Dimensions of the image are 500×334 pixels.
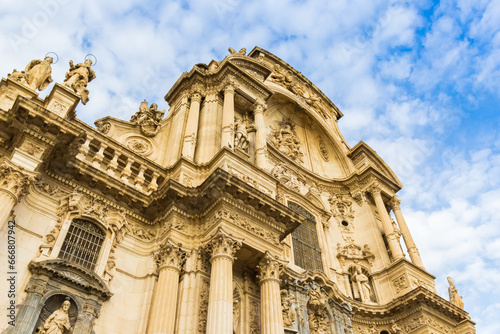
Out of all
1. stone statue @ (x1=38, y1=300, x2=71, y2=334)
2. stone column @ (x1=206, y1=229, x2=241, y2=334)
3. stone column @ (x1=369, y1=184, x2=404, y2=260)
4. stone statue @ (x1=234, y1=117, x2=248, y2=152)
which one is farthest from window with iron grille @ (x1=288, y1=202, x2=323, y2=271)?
stone statue @ (x1=38, y1=300, x2=71, y2=334)

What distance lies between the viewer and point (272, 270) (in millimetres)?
13758

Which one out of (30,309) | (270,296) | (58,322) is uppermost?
(270,296)

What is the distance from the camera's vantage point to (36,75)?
15.2 meters

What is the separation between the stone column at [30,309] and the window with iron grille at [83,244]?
1.36m

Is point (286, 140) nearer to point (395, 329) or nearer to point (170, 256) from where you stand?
point (395, 329)

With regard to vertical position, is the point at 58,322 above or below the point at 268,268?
below

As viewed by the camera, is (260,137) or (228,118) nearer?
(228,118)

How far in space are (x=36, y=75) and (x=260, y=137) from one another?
347 inches

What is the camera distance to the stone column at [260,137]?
695 inches

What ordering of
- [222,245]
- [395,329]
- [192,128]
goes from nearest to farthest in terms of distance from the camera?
[222,245] < [192,128] < [395,329]

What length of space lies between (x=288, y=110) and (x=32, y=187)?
1892cm

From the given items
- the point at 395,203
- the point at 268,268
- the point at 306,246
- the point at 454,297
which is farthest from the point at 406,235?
the point at 268,268

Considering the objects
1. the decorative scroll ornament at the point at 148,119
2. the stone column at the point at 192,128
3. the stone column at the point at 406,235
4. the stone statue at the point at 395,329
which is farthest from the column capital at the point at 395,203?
the decorative scroll ornament at the point at 148,119

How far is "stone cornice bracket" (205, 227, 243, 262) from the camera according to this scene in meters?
12.8
